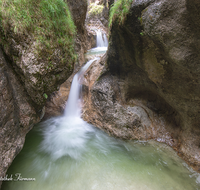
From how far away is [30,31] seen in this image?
2.71 m

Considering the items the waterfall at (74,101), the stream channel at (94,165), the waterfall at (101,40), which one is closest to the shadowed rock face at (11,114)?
the stream channel at (94,165)

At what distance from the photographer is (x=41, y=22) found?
9.29ft

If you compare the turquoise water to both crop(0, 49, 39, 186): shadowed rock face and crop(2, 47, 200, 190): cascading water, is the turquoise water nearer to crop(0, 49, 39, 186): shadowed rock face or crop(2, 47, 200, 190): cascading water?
crop(2, 47, 200, 190): cascading water

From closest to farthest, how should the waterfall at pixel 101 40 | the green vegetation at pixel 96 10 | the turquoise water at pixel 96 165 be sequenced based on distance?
the turquoise water at pixel 96 165, the waterfall at pixel 101 40, the green vegetation at pixel 96 10

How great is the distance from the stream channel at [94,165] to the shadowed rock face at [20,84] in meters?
0.88

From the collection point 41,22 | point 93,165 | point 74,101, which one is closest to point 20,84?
point 41,22

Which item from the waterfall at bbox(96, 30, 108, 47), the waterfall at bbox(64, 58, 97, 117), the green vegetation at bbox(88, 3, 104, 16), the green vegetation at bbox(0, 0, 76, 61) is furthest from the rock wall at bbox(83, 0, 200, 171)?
the green vegetation at bbox(88, 3, 104, 16)

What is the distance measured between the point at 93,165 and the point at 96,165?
80 mm

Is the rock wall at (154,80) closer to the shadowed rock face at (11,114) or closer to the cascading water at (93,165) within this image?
the cascading water at (93,165)

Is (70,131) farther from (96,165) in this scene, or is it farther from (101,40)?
(101,40)

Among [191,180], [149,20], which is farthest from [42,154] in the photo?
[149,20]

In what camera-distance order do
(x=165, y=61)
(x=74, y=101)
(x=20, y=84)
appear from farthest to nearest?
(x=74, y=101) < (x=165, y=61) < (x=20, y=84)

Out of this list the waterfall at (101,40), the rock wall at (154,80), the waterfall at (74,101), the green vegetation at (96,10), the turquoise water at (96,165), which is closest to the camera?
the rock wall at (154,80)

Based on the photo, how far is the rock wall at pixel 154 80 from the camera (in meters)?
2.51
